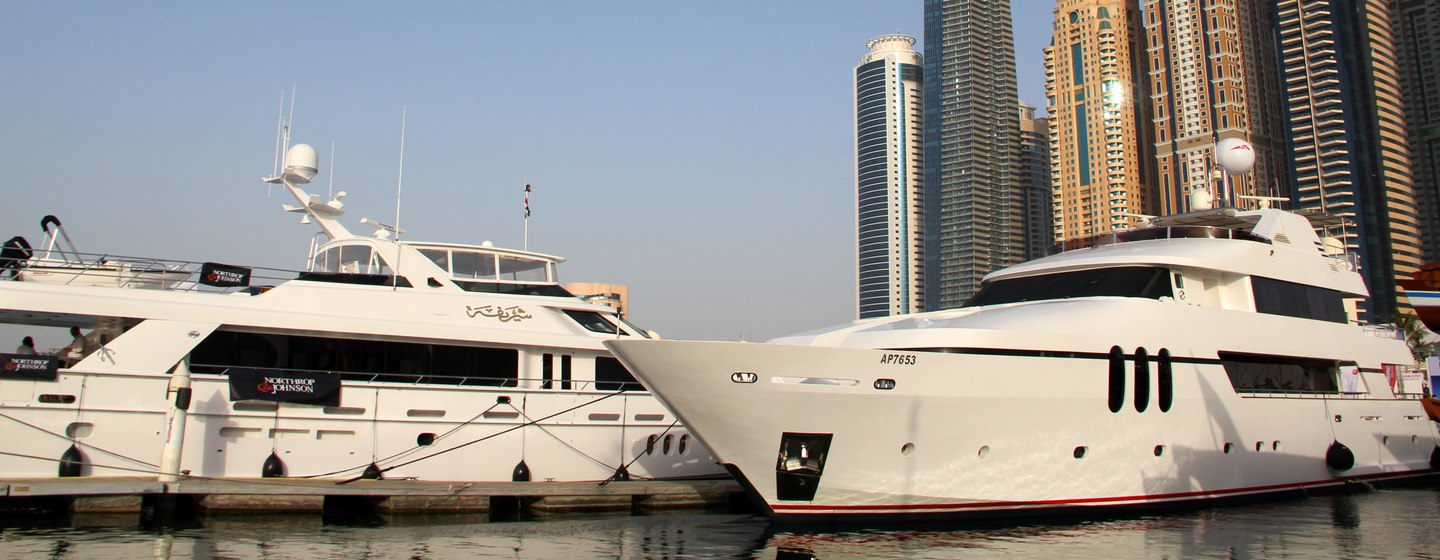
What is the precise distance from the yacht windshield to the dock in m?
5.67

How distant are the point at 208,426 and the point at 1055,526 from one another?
39.0ft

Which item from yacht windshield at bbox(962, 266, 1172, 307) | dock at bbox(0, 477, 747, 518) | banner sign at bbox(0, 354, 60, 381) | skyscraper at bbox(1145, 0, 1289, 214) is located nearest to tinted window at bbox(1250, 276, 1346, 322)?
yacht windshield at bbox(962, 266, 1172, 307)

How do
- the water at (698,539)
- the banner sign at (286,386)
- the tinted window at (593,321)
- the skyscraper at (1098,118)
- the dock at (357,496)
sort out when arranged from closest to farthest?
1. the water at (698,539)
2. the dock at (357,496)
3. the banner sign at (286,386)
4. the tinted window at (593,321)
5. the skyscraper at (1098,118)

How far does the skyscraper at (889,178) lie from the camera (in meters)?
148

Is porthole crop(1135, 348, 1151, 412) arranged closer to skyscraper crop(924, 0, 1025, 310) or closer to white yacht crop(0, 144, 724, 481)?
white yacht crop(0, 144, 724, 481)

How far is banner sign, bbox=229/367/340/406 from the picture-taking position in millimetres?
13430

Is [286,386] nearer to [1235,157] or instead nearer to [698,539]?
[698,539]

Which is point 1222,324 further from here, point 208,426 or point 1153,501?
point 208,426

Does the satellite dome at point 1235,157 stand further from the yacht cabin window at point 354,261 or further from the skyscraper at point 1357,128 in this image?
the skyscraper at point 1357,128

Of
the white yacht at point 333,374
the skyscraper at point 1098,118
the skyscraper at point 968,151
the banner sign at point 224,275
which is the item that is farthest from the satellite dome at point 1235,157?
the skyscraper at point 968,151

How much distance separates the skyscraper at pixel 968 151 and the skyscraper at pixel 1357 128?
49.5 metres

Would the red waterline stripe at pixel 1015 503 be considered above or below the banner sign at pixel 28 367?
below

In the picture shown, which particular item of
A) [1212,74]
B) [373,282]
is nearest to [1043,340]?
[373,282]

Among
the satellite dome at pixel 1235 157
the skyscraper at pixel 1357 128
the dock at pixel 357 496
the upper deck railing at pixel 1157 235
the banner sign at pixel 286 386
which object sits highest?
the skyscraper at pixel 1357 128
